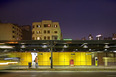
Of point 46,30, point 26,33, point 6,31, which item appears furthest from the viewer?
point 26,33

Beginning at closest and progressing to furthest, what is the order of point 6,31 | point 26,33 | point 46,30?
point 46,30
point 6,31
point 26,33

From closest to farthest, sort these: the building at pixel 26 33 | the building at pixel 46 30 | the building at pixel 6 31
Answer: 1. the building at pixel 46 30
2. the building at pixel 6 31
3. the building at pixel 26 33

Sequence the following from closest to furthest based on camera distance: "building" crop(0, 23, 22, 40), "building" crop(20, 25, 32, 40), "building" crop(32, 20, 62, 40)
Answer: "building" crop(32, 20, 62, 40)
"building" crop(0, 23, 22, 40)
"building" crop(20, 25, 32, 40)

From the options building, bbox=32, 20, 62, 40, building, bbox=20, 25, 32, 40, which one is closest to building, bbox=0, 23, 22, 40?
building, bbox=32, 20, 62, 40

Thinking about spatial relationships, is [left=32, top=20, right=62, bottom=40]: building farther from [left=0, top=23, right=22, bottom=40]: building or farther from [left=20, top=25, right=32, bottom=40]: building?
[left=20, top=25, right=32, bottom=40]: building

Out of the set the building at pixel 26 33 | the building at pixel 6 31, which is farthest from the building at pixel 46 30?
the building at pixel 26 33

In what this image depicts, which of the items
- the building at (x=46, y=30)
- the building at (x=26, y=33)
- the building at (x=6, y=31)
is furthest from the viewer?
the building at (x=26, y=33)

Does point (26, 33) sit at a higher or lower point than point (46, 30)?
higher

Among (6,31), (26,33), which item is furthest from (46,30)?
(26,33)

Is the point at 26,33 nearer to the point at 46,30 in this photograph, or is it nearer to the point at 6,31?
the point at 6,31

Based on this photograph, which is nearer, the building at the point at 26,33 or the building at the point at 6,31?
the building at the point at 6,31

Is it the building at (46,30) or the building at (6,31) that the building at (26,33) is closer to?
the building at (6,31)

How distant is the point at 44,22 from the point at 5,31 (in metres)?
23.3

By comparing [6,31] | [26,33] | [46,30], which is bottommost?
[46,30]
